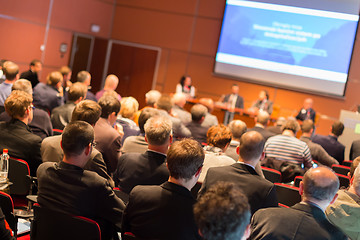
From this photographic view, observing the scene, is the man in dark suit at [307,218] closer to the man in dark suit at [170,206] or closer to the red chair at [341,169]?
the man in dark suit at [170,206]

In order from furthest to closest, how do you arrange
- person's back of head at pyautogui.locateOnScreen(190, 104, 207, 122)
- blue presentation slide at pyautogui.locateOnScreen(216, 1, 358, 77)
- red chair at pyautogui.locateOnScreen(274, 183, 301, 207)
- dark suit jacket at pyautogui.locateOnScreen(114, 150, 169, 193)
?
blue presentation slide at pyautogui.locateOnScreen(216, 1, 358, 77)
person's back of head at pyautogui.locateOnScreen(190, 104, 207, 122)
red chair at pyautogui.locateOnScreen(274, 183, 301, 207)
dark suit jacket at pyautogui.locateOnScreen(114, 150, 169, 193)

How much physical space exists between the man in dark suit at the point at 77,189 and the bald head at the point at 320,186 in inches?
45.5

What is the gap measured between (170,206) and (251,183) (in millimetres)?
867

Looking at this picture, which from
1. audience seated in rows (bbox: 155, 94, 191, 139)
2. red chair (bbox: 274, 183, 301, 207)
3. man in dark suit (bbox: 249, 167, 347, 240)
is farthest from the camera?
audience seated in rows (bbox: 155, 94, 191, 139)

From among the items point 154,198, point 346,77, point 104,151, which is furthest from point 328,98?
point 154,198

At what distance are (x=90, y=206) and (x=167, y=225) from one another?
1.78 ft

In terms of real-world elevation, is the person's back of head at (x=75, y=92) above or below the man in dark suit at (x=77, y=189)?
above

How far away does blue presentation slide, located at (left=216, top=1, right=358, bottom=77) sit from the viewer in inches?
379

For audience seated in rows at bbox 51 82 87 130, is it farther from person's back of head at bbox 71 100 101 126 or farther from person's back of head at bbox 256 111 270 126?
person's back of head at bbox 256 111 270 126

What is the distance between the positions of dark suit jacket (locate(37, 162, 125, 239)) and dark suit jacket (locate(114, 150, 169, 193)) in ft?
1.80

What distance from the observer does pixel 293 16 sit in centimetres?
1007

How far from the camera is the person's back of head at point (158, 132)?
3107 millimetres

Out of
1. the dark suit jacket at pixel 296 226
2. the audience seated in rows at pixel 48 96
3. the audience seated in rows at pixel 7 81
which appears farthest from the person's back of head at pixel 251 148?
the audience seated in rows at pixel 48 96

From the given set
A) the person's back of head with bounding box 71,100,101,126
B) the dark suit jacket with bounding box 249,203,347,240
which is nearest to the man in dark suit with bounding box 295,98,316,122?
the person's back of head with bounding box 71,100,101,126
